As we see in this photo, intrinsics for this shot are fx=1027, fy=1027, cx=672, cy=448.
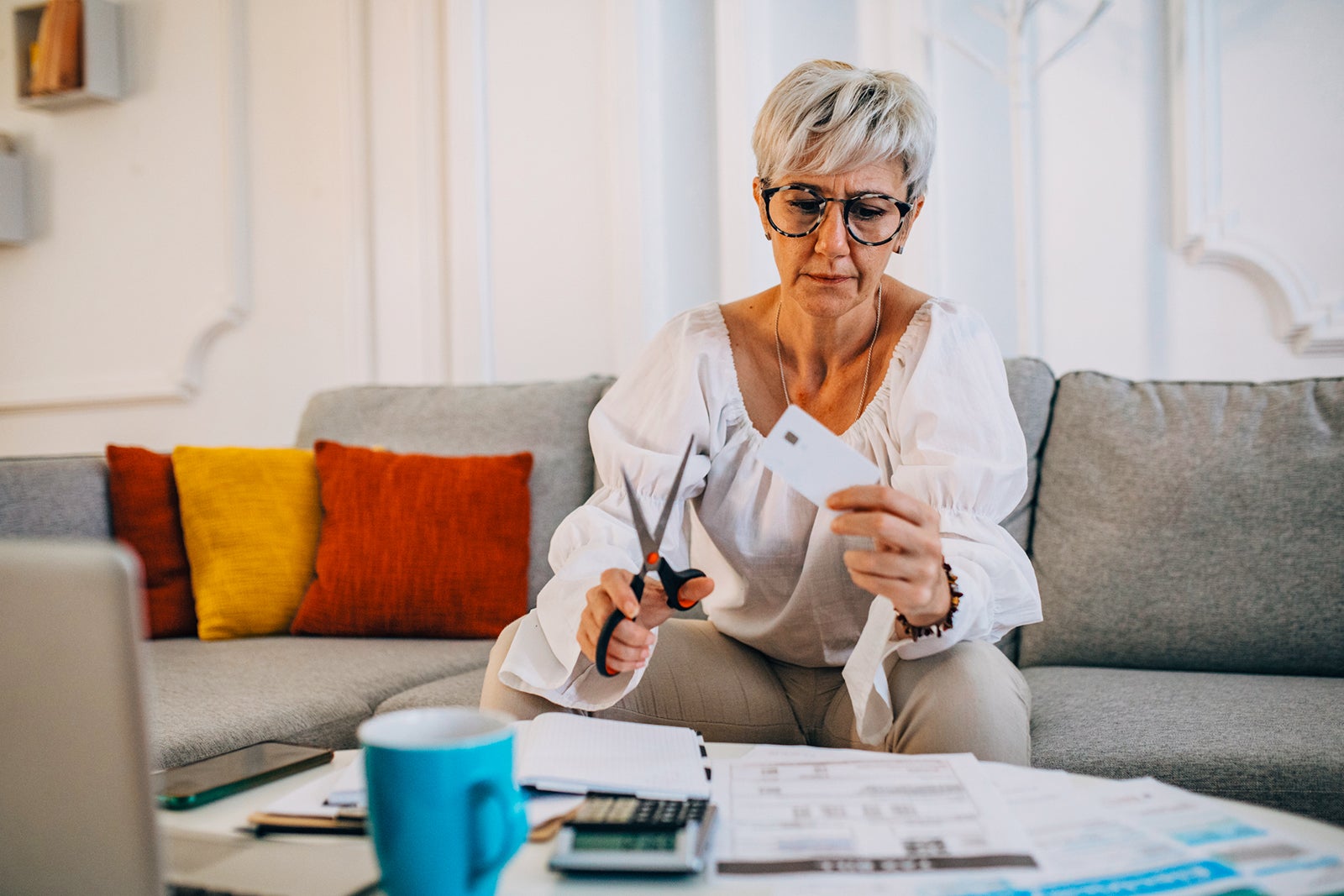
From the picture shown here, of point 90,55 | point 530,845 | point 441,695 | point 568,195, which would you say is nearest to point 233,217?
point 90,55

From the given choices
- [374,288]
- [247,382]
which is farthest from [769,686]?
[247,382]

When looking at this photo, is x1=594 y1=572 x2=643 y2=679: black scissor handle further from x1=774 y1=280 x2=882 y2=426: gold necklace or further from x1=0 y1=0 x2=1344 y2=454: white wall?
x1=0 y1=0 x2=1344 y2=454: white wall

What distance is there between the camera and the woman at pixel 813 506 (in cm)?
106

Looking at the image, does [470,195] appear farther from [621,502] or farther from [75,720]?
[75,720]

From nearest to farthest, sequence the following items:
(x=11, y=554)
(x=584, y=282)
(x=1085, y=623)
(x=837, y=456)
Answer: (x=11, y=554), (x=837, y=456), (x=1085, y=623), (x=584, y=282)

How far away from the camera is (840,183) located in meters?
1.23

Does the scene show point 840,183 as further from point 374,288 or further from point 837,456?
point 374,288

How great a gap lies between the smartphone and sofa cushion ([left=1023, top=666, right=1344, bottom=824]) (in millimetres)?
842

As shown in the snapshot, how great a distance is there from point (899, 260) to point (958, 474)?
4.05ft

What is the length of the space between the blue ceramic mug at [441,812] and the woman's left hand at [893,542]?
427mm

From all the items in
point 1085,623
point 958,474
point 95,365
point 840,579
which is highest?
point 95,365

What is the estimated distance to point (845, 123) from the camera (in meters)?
1.21

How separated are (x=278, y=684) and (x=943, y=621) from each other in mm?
985

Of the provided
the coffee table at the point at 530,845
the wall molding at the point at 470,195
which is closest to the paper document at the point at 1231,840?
the coffee table at the point at 530,845
